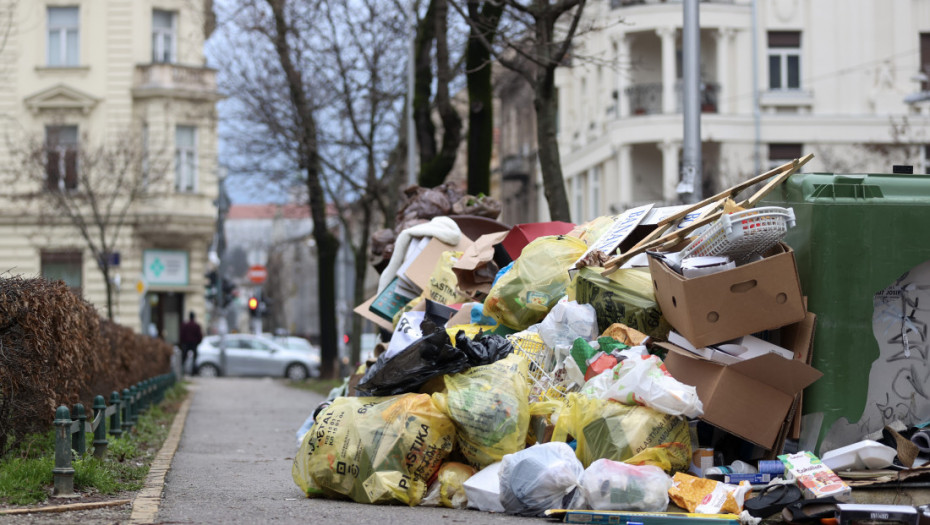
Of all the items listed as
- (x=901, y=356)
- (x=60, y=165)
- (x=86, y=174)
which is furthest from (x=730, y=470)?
(x=60, y=165)

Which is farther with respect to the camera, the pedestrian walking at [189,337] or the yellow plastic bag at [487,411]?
the pedestrian walking at [189,337]

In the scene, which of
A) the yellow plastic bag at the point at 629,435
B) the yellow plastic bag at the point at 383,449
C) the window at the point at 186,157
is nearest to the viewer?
the yellow plastic bag at the point at 629,435

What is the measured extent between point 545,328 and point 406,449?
1347 millimetres

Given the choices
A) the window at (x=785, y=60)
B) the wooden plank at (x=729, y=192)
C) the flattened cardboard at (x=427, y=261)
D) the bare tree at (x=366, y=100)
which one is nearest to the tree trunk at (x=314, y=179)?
the bare tree at (x=366, y=100)

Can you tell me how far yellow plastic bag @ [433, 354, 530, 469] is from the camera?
6594 mm

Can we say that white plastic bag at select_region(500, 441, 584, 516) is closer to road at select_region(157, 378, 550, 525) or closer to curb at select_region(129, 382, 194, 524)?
road at select_region(157, 378, 550, 525)

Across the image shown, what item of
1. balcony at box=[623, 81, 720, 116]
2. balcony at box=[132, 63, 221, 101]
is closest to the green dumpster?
balcony at box=[623, 81, 720, 116]

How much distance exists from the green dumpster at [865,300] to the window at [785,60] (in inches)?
1123

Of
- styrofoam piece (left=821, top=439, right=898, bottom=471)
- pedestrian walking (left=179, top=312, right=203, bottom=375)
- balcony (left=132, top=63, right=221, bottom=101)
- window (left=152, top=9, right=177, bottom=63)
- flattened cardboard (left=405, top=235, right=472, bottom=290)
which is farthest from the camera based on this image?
window (left=152, top=9, right=177, bottom=63)

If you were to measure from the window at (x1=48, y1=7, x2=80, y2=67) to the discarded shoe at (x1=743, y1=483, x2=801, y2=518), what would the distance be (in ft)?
116

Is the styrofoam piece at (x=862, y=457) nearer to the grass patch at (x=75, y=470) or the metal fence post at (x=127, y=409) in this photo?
the grass patch at (x=75, y=470)

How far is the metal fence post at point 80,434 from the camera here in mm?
7578

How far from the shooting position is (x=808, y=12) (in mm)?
33906

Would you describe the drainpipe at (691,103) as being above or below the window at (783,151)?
below
